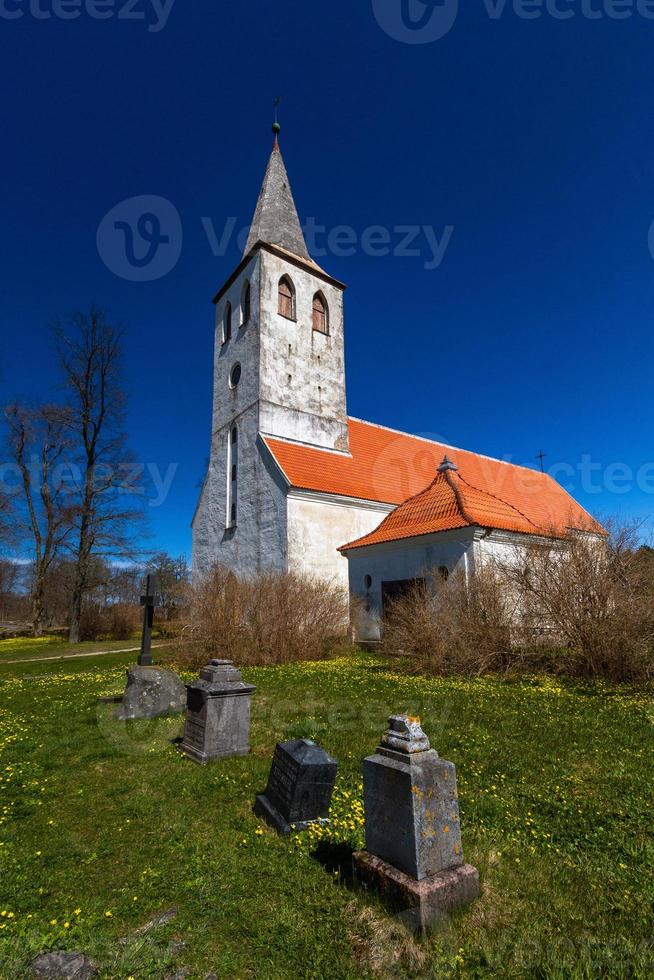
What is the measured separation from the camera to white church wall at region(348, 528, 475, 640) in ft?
42.1

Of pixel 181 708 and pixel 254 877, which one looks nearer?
pixel 254 877

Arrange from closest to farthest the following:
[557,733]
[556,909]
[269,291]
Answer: [556,909] → [557,733] → [269,291]

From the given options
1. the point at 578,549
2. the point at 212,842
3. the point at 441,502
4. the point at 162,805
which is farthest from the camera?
the point at 441,502

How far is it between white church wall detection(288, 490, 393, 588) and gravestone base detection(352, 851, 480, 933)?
14.7 m

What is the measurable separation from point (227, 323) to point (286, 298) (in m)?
3.52

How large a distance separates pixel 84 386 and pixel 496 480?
2219 cm

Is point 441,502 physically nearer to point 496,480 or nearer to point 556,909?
point 556,909

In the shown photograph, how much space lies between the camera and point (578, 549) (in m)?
10.0

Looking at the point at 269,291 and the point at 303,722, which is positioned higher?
the point at 269,291

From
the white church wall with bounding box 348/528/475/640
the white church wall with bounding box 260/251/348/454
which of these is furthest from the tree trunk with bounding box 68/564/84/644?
the white church wall with bounding box 348/528/475/640

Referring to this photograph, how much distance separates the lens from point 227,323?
79.5 feet

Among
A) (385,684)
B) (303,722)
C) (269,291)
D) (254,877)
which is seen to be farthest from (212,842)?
(269,291)

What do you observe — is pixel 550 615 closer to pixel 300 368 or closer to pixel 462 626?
pixel 462 626

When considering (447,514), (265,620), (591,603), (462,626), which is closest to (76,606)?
(265,620)
